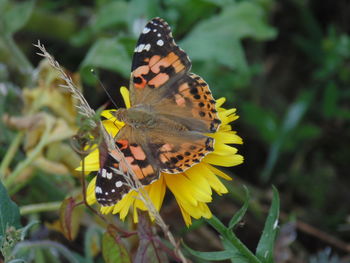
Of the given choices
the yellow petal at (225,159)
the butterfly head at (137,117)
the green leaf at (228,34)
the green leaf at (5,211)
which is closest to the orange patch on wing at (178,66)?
the butterfly head at (137,117)

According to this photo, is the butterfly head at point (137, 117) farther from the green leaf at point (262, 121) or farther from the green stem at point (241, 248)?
the green leaf at point (262, 121)

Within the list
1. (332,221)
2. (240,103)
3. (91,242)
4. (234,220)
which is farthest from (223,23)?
(234,220)

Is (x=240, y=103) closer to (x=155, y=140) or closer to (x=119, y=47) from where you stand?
(x=119, y=47)

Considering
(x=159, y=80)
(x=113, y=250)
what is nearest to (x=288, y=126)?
(x=159, y=80)

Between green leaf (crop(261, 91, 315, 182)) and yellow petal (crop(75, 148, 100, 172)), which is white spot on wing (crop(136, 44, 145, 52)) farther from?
green leaf (crop(261, 91, 315, 182))

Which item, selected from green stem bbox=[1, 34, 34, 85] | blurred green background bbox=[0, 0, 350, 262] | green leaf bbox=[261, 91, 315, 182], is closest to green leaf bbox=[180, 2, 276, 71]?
blurred green background bbox=[0, 0, 350, 262]

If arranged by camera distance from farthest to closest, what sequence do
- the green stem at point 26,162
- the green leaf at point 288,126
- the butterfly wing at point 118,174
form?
the green leaf at point 288,126 → the green stem at point 26,162 → the butterfly wing at point 118,174
